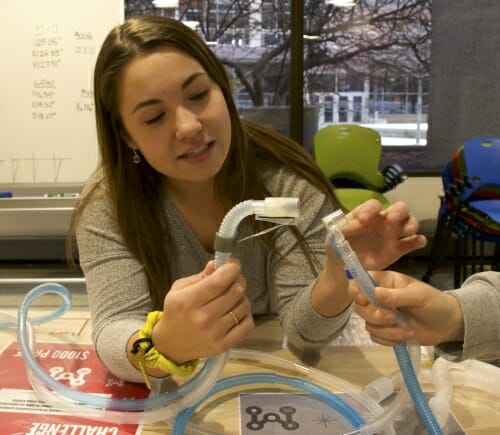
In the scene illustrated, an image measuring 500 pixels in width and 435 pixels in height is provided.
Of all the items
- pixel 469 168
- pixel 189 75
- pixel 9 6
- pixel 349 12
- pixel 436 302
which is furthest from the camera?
pixel 349 12

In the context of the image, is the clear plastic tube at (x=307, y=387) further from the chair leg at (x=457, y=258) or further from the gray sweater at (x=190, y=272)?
the chair leg at (x=457, y=258)

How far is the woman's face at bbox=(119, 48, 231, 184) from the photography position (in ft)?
2.85

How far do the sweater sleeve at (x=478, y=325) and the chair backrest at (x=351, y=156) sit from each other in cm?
228

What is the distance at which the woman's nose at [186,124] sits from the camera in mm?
858

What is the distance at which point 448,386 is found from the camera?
781 millimetres

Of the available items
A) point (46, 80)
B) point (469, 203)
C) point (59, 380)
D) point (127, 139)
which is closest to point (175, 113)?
point (127, 139)

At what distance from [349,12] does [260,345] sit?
3.01 m

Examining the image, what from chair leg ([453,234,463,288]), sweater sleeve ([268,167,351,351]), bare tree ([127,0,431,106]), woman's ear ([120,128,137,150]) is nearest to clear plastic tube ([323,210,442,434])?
sweater sleeve ([268,167,351,351])

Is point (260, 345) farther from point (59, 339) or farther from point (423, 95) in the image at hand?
point (423, 95)

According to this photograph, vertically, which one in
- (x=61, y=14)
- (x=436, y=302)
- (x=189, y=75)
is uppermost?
(x=61, y=14)

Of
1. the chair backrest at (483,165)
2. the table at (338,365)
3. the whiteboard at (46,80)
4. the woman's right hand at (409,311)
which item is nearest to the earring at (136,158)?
the table at (338,365)

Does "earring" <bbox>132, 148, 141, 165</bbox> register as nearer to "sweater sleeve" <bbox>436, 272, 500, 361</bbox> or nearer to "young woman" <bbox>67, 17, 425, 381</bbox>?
"young woman" <bbox>67, 17, 425, 381</bbox>

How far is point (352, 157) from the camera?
10.0 ft

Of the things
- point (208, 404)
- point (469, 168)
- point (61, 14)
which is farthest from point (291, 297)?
point (469, 168)
